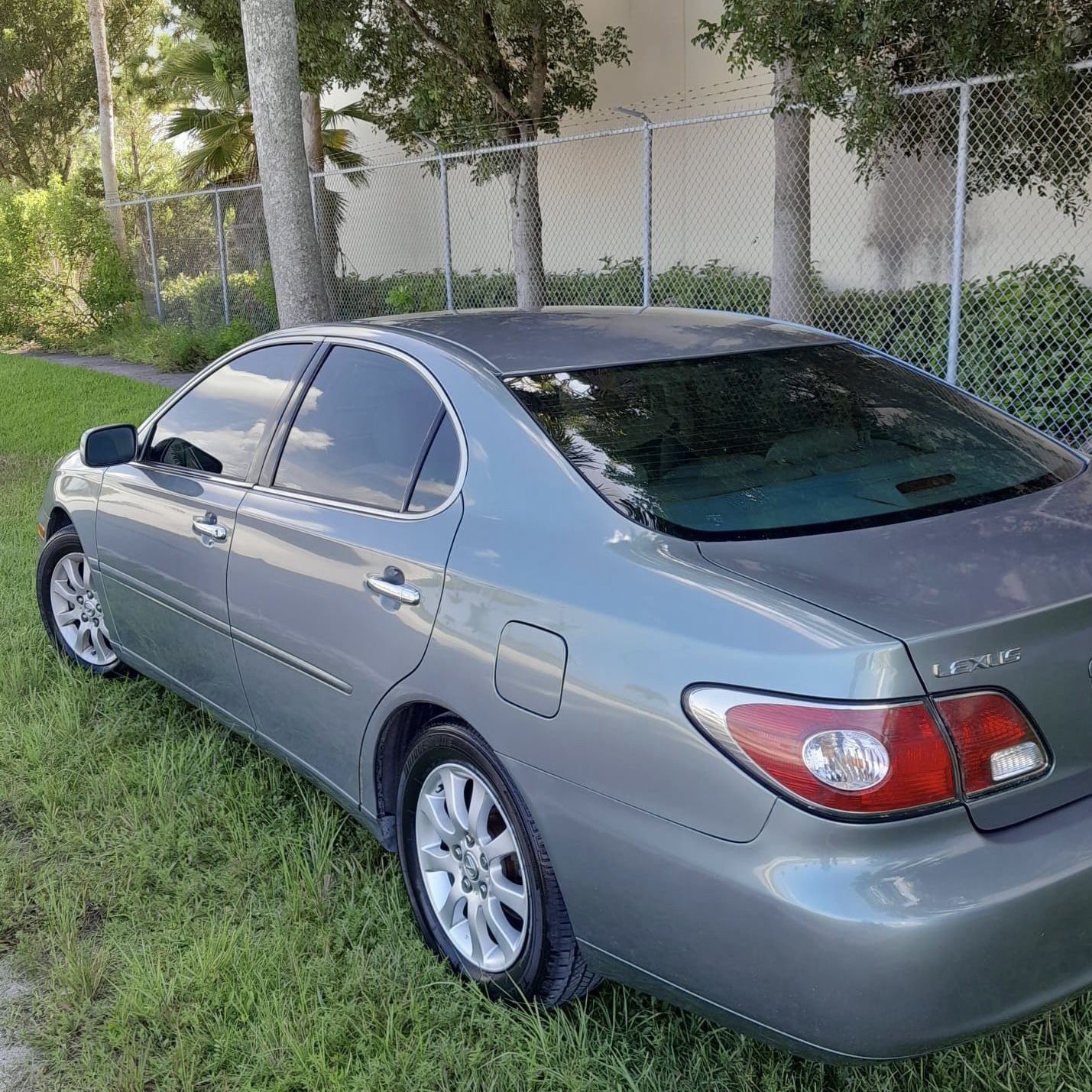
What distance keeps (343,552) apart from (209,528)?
797 mm

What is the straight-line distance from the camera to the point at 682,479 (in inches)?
101

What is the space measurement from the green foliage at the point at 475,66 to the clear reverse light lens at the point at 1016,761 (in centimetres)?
1104

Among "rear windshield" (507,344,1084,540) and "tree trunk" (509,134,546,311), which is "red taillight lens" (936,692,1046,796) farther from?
"tree trunk" (509,134,546,311)

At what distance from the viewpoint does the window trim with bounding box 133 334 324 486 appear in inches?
138

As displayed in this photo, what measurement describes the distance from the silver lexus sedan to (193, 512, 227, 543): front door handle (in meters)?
0.03

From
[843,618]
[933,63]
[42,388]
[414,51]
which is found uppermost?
[414,51]

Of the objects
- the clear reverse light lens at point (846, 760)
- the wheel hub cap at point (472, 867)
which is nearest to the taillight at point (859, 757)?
the clear reverse light lens at point (846, 760)

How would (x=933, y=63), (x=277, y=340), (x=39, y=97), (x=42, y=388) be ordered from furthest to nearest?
(x=39, y=97)
(x=42, y=388)
(x=933, y=63)
(x=277, y=340)

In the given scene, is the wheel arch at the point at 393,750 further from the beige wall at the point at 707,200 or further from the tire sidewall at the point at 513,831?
the beige wall at the point at 707,200

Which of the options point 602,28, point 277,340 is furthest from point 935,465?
point 602,28

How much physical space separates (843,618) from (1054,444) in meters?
1.46

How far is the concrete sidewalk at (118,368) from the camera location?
50.5 ft

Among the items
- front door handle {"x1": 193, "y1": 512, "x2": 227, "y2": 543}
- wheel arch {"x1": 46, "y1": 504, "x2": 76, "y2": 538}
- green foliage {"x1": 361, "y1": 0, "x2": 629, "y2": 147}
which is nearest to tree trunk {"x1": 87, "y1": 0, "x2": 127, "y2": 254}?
green foliage {"x1": 361, "y1": 0, "x2": 629, "y2": 147}

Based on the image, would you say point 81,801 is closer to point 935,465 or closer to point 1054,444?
point 935,465
